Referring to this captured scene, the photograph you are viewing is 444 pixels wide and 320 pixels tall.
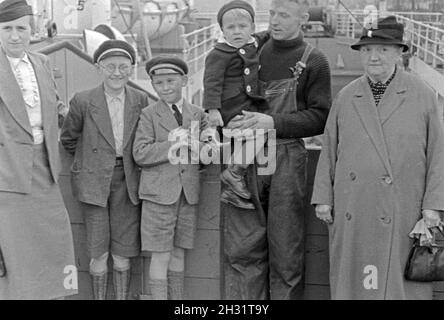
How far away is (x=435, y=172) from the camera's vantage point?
332cm

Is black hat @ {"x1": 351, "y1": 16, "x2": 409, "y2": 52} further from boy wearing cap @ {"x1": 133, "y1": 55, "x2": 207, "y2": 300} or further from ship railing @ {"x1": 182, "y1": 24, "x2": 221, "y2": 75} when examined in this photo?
ship railing @ {"x1": 182, "y1": 24, "x2": 221, "y2": 75}

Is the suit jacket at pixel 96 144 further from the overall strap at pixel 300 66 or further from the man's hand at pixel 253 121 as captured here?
the overall strap at pixel 300 66

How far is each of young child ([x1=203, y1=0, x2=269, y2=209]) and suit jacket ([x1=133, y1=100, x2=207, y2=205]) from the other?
0.71ft

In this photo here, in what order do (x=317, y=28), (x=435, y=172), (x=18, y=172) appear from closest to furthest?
(x=435, y=172) → (x=18, y=172) → (x=317, y=28)

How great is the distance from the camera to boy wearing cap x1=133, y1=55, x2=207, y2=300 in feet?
12.6

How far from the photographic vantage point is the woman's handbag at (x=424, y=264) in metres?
3.37

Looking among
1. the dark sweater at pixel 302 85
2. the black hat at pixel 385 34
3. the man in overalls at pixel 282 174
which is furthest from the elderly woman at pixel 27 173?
the black hat at pixel 385 34

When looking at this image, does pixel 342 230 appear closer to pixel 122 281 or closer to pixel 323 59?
pixel 323 59

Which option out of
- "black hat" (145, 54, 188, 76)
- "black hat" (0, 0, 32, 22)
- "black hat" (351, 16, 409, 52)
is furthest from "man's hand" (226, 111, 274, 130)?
"black hat" (0, 0, 32, 22)

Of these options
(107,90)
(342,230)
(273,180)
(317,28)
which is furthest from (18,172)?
(317,28)

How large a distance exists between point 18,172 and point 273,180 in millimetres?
1321

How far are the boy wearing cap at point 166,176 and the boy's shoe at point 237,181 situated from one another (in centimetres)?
23

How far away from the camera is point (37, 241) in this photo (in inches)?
146

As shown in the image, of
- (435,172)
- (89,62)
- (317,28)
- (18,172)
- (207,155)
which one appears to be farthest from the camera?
(317,28)
